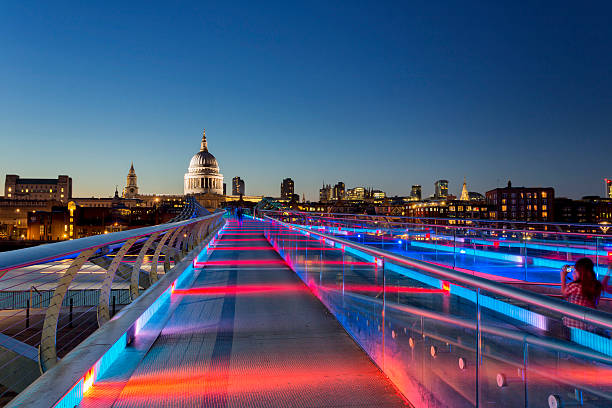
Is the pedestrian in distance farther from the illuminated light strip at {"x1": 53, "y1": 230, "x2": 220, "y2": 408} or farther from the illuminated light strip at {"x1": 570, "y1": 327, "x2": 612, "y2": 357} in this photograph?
the illuminated light strip at {"x1": 53, "y1": 230, "x2": 220, "y2": 408}

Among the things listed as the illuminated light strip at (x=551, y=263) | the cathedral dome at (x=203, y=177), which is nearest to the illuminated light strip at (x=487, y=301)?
the illuminated light strip at (x=551, y=263)

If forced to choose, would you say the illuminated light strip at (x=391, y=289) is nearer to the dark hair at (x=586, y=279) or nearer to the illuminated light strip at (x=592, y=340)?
the illuminated light strip at (x=592, y=340)

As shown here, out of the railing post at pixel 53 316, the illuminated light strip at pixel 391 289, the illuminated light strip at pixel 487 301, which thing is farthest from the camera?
the railing post at pixel 53 316

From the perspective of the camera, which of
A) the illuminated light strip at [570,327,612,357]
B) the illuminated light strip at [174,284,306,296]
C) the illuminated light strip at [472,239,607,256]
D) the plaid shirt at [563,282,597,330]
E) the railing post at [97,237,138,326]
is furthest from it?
the illuminated light strip at [472,239,607,256]

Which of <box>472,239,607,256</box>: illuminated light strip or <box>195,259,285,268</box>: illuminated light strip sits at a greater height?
<box>472,239,607,256</box>: illuminated light strip

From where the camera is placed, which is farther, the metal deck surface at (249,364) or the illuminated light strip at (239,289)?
the illuminated light strip at (239,289)

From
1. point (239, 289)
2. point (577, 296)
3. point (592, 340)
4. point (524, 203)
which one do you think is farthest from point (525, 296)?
point (524, 203)

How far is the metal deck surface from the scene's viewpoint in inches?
130

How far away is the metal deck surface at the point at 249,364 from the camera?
3305 mm

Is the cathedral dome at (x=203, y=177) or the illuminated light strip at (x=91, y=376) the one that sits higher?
the cathedral dome at (x=203, y=177)

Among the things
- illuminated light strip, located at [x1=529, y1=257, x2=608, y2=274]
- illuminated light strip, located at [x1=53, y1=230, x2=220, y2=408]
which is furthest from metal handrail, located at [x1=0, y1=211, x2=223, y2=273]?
illuminated light strip, located at [x1=529, y1=257, x2=608, y2=274]

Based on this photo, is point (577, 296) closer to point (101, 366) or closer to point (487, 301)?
point (487, 301)

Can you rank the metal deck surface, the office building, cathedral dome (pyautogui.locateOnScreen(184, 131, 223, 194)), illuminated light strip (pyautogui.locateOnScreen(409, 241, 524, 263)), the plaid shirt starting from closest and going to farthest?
the metal deck surface, the plaid shirt, illuminated light strip (pyautogui.locateOnScreen(409, 241, 524, 263)), the office building, cathedral dome (pyautogui.locateOnScreen(184, 131, 223, 194))

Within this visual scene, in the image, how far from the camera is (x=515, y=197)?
179 m
